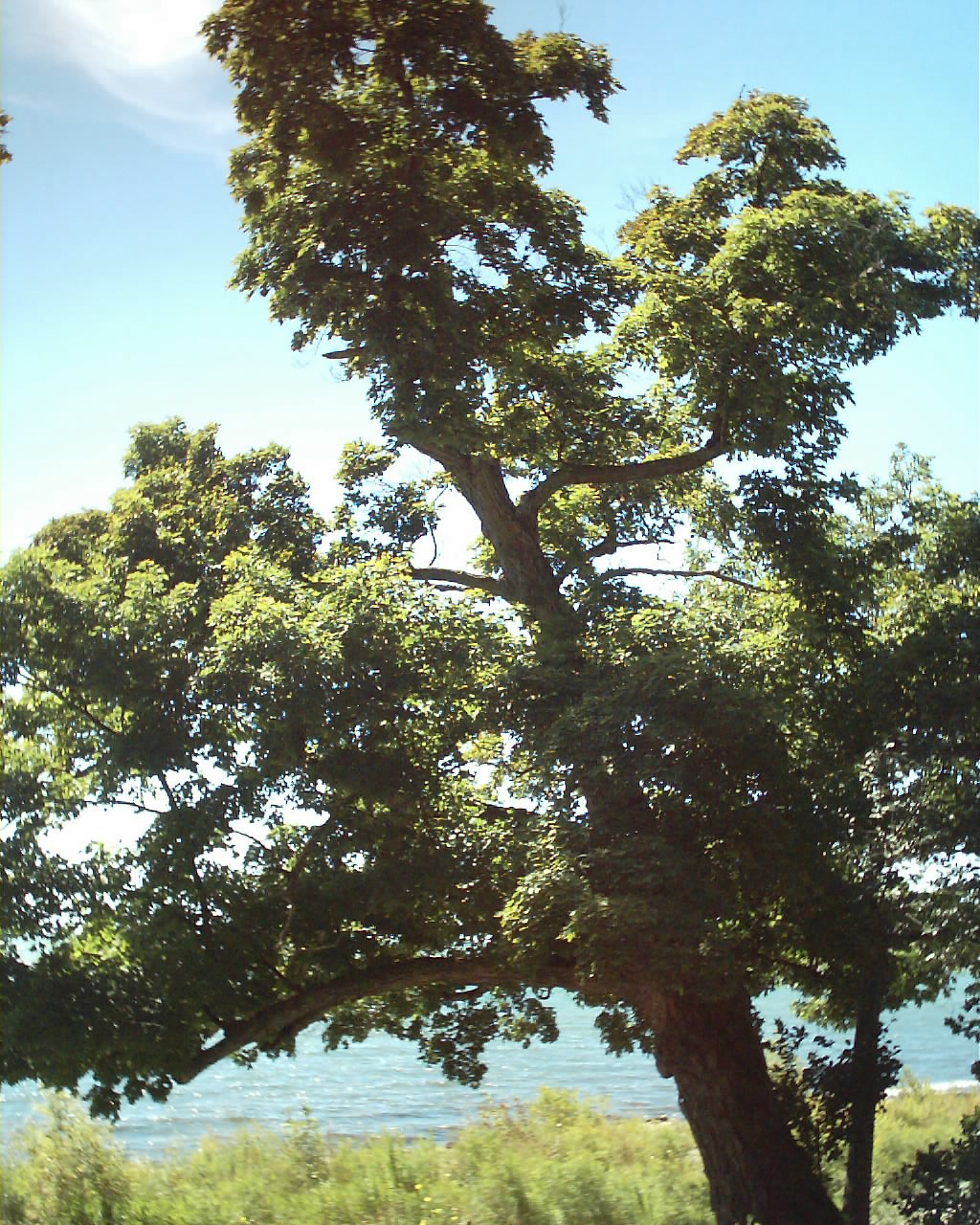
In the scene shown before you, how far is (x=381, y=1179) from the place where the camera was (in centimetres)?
1381

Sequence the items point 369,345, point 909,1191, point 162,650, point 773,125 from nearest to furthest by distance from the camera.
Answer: point 909,1191, point 162,650, point 369,345, point 773,125

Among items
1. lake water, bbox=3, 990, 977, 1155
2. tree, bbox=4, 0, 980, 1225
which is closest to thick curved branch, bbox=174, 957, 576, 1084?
tree, bbox=4, 0, 980, 1225

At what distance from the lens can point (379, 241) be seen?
1162cm

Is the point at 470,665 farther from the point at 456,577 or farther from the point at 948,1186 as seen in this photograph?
the point at 948,1186

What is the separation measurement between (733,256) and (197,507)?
6.37 m

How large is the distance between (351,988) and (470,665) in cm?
319

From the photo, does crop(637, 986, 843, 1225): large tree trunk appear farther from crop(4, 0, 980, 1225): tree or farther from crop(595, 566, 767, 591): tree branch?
crop(595, 566, 767, 591): tree branch

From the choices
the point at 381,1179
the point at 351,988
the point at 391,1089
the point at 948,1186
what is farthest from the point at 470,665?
the point at 391,1089

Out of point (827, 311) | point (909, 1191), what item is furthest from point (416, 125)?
point (909, 1191)

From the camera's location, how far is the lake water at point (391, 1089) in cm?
2530

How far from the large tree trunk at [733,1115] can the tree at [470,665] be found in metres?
0.03

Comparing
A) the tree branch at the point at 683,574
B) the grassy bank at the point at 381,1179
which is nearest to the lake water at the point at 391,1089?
the grassy bank at the point at 381,1179

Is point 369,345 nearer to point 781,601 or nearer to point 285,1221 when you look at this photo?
point 781,601

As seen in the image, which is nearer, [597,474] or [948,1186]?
[948,1186]
